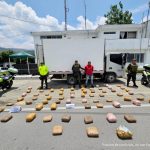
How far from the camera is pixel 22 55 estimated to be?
19.4 m

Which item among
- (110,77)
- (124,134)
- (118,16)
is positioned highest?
(118,16)

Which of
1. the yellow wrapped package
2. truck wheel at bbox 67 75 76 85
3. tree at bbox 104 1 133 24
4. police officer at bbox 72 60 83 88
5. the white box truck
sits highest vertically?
tree at bbox 104 1 133 24

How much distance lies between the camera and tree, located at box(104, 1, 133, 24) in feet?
129

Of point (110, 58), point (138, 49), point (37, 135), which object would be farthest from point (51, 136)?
point (138, 49)

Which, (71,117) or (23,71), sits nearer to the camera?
(71,117)

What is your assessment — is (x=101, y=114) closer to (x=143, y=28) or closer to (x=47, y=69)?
(x=47, y=69)

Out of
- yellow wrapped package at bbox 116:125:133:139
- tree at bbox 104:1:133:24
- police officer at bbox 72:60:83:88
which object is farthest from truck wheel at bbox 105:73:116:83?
tree at bbox 104:1:133:24

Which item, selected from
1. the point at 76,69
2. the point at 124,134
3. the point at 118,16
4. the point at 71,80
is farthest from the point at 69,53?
the point at 118,16

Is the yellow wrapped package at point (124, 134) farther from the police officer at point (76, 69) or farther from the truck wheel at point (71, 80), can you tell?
the truck wheel at point (71, 80)

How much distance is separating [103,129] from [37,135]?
1772 millimetres

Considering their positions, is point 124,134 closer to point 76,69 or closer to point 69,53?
point 76,69

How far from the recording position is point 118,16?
39625mm

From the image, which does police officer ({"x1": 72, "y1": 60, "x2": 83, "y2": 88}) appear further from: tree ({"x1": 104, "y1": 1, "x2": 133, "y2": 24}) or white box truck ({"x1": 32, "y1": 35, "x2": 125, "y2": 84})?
tree ({"x1": 104, "y1": 1, "x2": 133, "y2": 24})

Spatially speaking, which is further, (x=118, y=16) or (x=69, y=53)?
(x=118, y=16)
